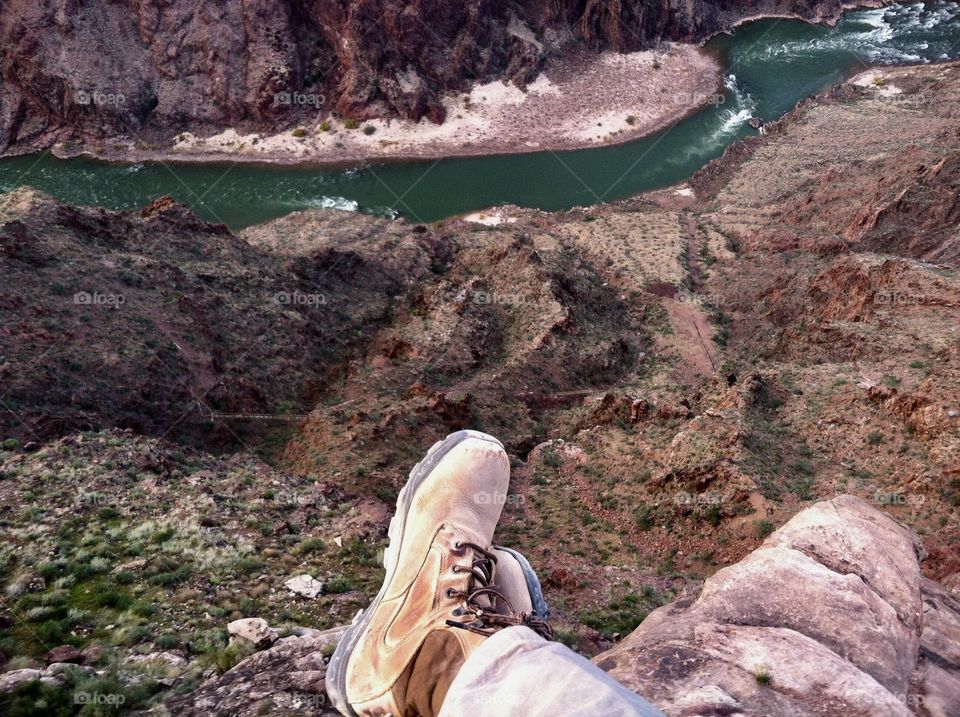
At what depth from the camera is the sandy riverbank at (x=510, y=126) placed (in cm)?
6203

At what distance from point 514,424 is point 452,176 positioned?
4228cm

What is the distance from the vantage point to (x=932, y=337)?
19.8 m

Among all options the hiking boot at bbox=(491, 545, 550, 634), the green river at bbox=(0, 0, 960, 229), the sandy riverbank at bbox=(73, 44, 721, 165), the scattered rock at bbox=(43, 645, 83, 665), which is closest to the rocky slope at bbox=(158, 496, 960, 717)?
the hiking boot at bbox=(491, 545, 550, 634)

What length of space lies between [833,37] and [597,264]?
63.6 meters

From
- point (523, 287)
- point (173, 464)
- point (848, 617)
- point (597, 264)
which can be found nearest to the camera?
point (848, 617)

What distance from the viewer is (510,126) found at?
64.8 meters

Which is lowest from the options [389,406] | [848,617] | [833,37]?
[389,406]

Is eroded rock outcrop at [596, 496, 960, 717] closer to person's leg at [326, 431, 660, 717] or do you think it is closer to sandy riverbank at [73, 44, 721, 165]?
person's leg at [326, 431, 660, 717]

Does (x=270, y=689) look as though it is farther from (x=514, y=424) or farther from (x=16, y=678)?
(x=514, y=424)

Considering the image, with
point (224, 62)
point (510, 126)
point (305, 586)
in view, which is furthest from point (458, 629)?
point (224, 62)

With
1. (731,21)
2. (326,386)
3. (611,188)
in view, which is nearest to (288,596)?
(326,386)

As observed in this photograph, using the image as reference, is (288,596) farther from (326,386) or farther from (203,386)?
(326,386)

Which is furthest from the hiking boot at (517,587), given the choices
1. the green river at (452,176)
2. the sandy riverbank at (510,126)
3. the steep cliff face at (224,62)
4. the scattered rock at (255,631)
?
the steep cliff face at (224,62)

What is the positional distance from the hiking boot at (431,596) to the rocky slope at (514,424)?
37.2 inches
